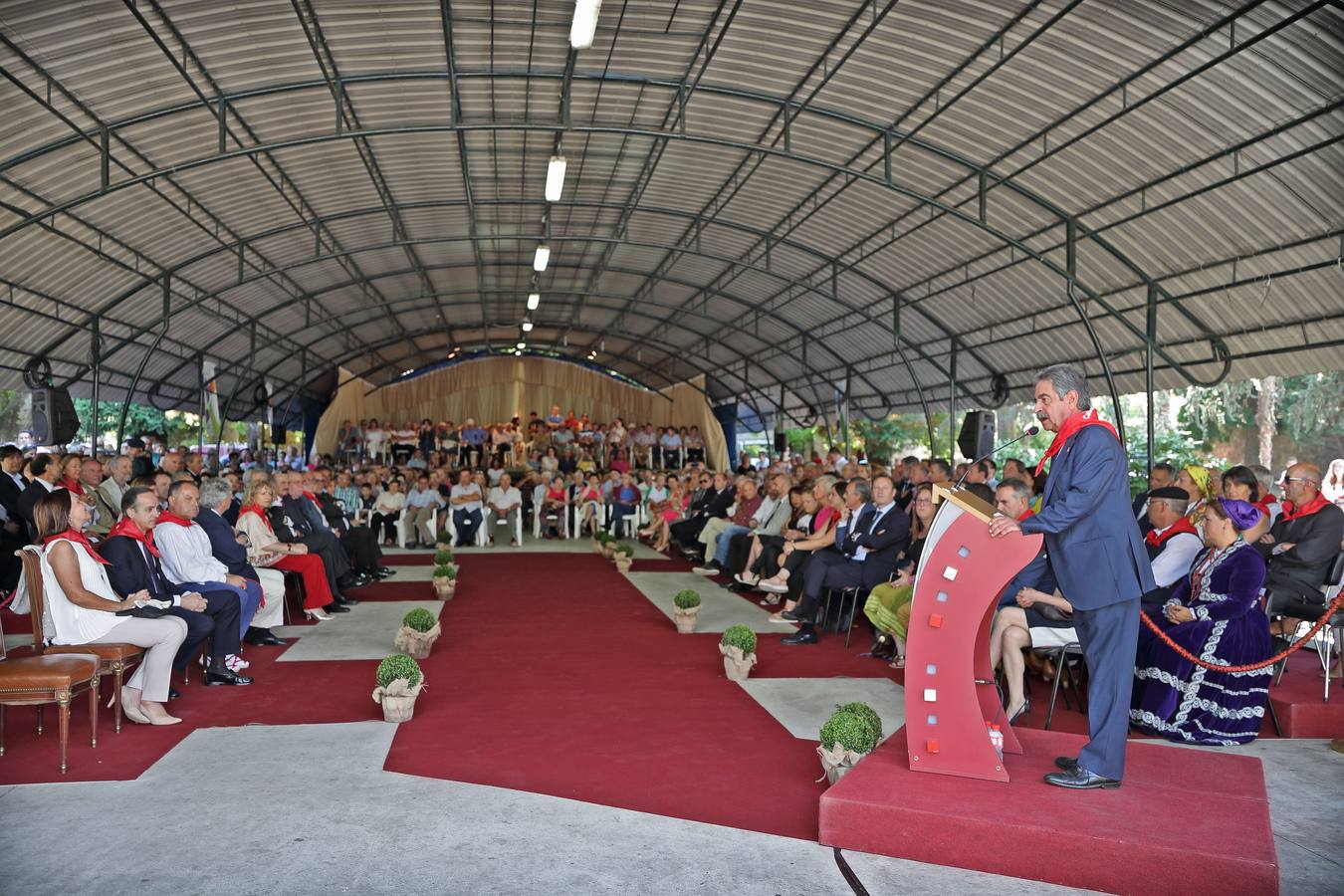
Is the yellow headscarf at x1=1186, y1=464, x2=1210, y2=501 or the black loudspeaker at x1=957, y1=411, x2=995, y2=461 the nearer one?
the yellow headscarf at x1=1186, y1=464, x2=1210, y2=501

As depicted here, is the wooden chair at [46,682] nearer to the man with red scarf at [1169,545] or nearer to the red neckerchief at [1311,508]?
the man with red scarf at [1169,545]

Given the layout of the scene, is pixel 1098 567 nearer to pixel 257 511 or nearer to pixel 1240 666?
pixel 1240 666

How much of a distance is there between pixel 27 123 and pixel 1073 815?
12.7 meters

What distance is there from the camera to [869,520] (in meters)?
7.54

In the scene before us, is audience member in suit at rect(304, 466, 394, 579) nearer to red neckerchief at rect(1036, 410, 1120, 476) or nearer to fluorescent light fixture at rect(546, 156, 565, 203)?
fluorescent light fixture at rect(546, 156, 565, 203)

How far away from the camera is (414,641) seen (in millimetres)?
6816

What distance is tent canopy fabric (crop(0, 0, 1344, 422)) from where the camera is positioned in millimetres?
10234

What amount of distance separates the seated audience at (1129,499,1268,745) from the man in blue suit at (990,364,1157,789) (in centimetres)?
117

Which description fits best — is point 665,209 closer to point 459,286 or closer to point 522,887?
point 459,286

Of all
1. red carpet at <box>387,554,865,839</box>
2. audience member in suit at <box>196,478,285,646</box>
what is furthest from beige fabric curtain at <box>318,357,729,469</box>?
audience member in suit at <box>196,478,285,646</box>

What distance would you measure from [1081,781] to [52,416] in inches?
622

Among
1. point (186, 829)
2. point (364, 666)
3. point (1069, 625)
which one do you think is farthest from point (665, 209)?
point (186, 829)

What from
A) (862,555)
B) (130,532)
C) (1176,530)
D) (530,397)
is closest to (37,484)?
(130,532)

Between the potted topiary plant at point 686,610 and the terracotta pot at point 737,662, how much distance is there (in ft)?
5.22
